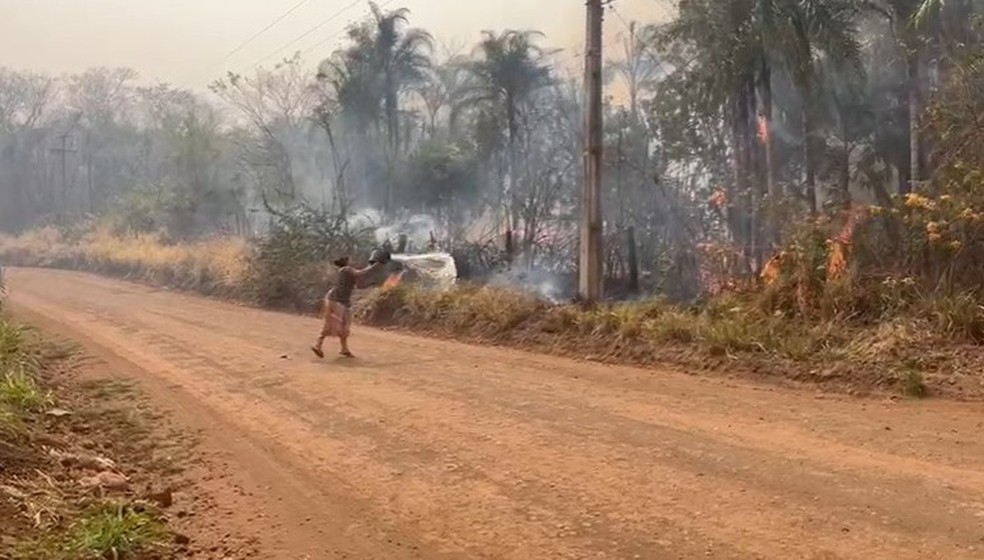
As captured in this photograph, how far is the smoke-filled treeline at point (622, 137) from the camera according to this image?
52.4 ft

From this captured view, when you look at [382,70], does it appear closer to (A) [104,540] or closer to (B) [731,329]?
(B) [731,329]

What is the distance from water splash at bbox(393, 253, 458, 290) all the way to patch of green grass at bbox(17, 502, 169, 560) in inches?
506

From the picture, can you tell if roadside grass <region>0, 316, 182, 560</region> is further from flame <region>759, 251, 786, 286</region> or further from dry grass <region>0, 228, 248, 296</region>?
dry grass <region>0, 228, 248, 296</region>

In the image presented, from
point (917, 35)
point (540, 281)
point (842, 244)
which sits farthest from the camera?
point (540, 281)

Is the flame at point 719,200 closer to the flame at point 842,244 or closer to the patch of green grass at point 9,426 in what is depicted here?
the flame at point 842,244

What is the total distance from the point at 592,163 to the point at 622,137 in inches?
407

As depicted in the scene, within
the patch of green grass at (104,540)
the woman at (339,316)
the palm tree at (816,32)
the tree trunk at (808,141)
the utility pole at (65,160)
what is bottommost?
the patch of green grass at (104,540)

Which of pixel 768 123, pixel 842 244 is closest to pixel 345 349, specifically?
pixel 842 244

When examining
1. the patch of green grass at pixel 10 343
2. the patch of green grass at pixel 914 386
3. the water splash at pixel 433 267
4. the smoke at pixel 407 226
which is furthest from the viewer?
the smoke at pixel 407 226

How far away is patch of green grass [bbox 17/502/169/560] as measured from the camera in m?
4.65

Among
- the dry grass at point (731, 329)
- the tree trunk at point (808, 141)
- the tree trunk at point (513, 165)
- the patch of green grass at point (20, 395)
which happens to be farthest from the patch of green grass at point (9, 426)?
the tree trunk at point (513, 165)

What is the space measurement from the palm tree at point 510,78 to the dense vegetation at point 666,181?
6cm

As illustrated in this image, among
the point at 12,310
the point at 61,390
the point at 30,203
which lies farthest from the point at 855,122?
the point at 30,203

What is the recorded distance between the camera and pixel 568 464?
20.8 feet
